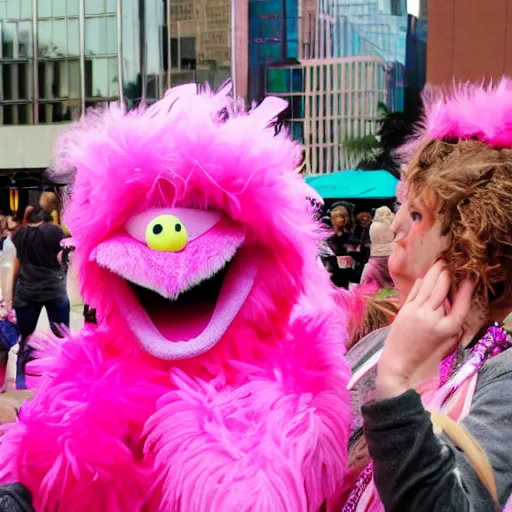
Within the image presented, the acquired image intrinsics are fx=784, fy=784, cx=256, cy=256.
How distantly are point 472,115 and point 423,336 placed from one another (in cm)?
47

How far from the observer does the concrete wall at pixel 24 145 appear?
20.1m

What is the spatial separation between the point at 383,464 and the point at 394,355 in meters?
0.16

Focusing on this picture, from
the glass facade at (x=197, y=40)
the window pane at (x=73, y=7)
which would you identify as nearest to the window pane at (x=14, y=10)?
the window pane at (x=73, y=7)

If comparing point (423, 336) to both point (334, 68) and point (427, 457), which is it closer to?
point (427, 457)

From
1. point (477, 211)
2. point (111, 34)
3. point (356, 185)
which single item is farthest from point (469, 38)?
point (111, 34)

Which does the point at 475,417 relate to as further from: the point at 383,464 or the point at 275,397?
the point at 275,397

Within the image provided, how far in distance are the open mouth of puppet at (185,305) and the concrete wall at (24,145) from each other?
1921cm

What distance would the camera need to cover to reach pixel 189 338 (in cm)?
157

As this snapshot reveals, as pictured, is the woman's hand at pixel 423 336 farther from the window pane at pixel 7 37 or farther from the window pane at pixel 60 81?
the window pane at pixel 7 37

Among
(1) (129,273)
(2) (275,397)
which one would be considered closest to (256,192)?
(1) (129,273)

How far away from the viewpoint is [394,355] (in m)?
1.15

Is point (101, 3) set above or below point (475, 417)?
above

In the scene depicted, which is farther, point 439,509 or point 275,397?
point 275,397

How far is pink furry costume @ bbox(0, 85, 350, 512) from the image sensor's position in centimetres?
142
